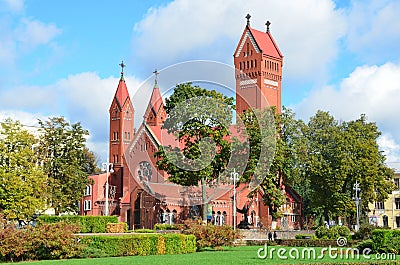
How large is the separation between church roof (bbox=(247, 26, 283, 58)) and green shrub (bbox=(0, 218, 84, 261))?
54.0m

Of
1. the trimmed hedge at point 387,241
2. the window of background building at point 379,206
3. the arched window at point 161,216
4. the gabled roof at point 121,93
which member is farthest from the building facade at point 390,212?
the trimmed hedge at point 387,241

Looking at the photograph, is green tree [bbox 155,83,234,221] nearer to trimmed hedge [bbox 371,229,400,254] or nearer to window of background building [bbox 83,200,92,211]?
trimmed hedge [bbox 371,229,400,254]

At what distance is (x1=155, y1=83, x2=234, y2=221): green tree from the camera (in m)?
46.9

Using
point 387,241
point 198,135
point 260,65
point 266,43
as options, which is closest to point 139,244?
point 387,241

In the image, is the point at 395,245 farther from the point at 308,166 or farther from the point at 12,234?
the point at 308,166

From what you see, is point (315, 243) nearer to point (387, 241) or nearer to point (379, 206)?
point (387, 241)

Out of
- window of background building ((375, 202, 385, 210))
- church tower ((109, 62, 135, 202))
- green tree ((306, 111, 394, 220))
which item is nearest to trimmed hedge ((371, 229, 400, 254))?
green tree ((306, 111, 394, 220))

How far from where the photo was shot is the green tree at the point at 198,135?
154 feet

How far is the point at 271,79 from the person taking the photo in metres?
75.3

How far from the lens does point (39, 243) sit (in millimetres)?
24016

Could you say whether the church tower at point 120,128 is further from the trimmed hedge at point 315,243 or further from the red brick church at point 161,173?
the trimmed hedge at point 315,243

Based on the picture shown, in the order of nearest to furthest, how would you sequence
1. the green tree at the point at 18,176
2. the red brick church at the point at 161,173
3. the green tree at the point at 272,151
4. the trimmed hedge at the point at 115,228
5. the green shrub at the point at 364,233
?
1. the green shrub at the point at 364,233
2. the trimmed hedge at the point at 115,228
3. the green tree at the point at 18,176
4. the green tree at the point at 272,151
5. the red brick church at the point at 161,173

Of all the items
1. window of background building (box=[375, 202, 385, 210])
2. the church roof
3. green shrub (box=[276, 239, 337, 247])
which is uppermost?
the church roof

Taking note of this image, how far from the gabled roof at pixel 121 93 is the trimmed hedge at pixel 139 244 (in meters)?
49.8
